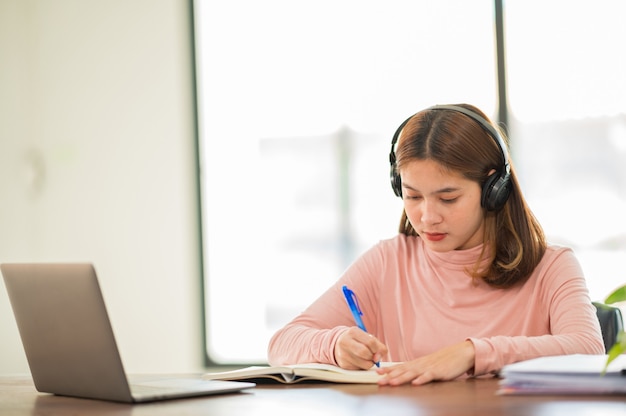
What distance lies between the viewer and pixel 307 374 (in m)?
1.56

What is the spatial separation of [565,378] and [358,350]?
429 mm

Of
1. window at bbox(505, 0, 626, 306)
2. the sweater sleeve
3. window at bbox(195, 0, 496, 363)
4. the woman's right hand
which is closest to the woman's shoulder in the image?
the sweater sleeve

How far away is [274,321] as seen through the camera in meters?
4.40

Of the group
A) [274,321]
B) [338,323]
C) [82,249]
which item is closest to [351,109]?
[274,321]

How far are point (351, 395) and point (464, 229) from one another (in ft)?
2.19

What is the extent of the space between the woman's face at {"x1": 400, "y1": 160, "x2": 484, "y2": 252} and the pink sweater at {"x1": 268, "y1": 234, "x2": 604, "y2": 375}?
12 centimetres

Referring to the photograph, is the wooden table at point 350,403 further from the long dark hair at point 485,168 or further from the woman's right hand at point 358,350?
the long dark hair at point 485,168

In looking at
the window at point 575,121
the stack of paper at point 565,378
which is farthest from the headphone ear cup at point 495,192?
the window at point 575,121

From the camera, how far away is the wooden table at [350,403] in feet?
3.85

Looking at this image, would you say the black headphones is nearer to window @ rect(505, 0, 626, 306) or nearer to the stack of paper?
the stack of paper

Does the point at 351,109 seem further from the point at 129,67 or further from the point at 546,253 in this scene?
the point at 546,253

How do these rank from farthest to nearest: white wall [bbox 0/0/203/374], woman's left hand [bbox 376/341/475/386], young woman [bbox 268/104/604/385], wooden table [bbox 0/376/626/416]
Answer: white wall [bbox 0/0/203/374] < young woman [bbox 268/104/604/385] < woman's left hand [bbox 376/341/475/386] < wooden table [bbox 0/376/626/416]

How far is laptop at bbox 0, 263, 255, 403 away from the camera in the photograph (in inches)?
51.8

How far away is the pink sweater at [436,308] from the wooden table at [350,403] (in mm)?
292
